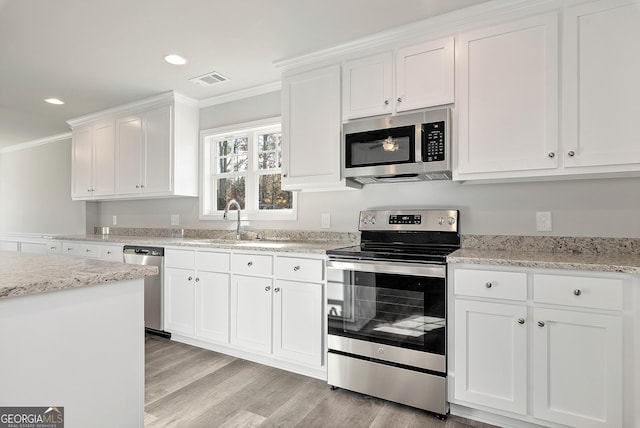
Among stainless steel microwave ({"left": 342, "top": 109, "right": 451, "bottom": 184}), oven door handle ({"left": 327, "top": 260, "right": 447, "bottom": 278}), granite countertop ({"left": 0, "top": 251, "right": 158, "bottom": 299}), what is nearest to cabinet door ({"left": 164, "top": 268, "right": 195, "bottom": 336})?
oven door handle ({"left": 327, "top": 260, "right": 447, "bottom": 278})

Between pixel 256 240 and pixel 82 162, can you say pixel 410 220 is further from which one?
pixel 82 162

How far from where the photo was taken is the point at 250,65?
2.96 m

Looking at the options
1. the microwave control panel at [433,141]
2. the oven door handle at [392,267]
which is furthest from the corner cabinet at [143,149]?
the microwave control panel at [433,141]

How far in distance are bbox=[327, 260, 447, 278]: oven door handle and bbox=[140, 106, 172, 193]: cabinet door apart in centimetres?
226

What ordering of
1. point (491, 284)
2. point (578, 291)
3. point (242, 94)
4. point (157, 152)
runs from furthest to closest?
point (157, 152) → point (242, 94) → point (491, 284) → point (578, 291)

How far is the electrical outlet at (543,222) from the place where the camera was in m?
Answer: 2.25

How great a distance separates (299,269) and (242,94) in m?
2.05

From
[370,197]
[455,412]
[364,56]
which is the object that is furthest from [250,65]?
[455,412]

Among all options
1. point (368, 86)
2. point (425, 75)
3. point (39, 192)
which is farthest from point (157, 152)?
point (39, 192)

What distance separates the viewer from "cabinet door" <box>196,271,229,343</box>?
2824mm

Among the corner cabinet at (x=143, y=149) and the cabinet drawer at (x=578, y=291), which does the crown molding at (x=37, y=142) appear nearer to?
the corner cabinet at (x=143, y=149)

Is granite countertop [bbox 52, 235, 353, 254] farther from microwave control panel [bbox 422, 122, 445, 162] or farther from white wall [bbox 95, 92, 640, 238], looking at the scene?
microwave control panel [bbox 422, 122, 445, 162]

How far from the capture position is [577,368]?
5.55 ft

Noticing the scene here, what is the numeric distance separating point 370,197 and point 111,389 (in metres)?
2.12
